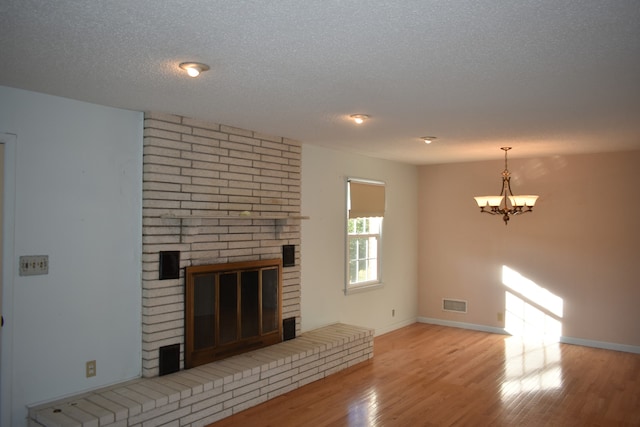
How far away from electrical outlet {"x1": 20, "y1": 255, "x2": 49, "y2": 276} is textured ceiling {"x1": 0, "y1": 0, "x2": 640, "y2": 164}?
113cm

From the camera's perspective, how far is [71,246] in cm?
347

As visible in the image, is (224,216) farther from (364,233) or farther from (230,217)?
(364,233)

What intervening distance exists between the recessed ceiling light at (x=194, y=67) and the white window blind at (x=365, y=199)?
11.9 ft

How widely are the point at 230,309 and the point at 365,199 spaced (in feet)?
8.71

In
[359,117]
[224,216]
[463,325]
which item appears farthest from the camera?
[463,325]

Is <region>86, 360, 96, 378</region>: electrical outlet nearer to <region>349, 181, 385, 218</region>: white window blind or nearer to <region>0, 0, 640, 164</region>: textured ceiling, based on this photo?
<region>0, 0, 640, 164</region>: textured ceiling

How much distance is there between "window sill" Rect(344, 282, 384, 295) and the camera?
6074 millimetres

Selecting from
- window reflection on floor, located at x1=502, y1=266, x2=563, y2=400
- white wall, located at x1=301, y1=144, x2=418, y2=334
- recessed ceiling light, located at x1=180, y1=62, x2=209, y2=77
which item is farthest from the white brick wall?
window reflection on floor, located at x1=502, y1=266, x2=563, y2=400

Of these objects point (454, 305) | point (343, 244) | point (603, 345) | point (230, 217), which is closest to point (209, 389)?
point (230, 217)

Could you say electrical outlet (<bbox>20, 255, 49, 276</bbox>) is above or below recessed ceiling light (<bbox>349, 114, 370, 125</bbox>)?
below

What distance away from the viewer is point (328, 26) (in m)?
2.09

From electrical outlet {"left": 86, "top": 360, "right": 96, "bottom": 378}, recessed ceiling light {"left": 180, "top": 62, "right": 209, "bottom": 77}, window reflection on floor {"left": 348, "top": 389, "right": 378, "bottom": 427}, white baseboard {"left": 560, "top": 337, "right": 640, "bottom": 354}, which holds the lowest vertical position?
window reflection on floor {"left": 348, "top": 389, "right": 378, "bottom": 427}

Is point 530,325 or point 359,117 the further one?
point 530,325

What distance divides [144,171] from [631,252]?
5596mm
